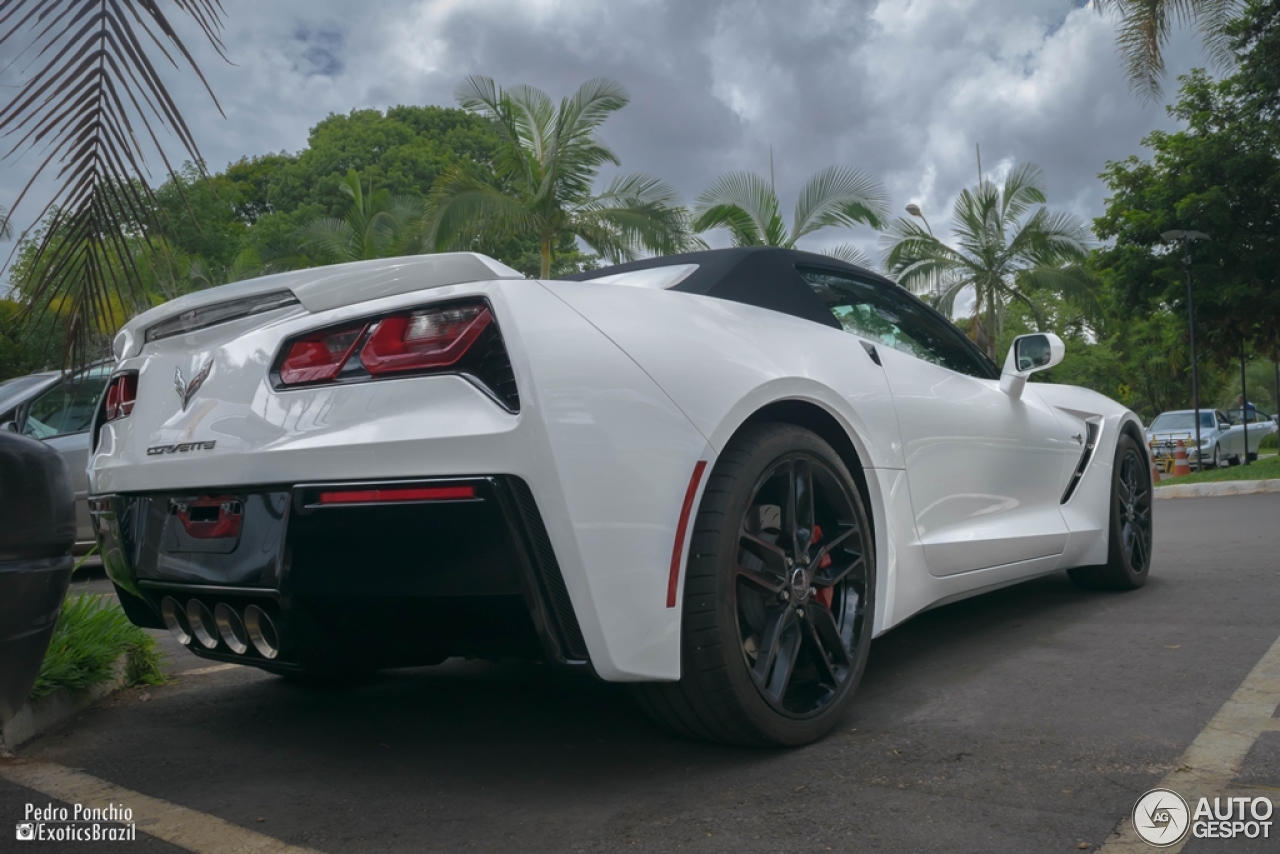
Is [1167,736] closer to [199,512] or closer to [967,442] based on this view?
[967,442]

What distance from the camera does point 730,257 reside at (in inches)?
124

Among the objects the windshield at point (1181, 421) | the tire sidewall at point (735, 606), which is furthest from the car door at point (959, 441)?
the windshield at point (1181, 421)

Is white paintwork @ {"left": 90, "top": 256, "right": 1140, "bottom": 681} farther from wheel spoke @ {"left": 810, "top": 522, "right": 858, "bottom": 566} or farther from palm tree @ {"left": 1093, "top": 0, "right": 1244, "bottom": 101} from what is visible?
palm tree @ {"left": 1093, "top": 0, "right": 1244, "bottom": 101}

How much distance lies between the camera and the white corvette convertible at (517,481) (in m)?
2.21

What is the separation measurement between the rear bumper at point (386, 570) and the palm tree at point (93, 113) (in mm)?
864

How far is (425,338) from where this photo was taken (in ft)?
7.55

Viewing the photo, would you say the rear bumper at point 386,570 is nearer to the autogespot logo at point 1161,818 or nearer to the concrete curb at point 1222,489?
the autogespot logo at point 1161,818

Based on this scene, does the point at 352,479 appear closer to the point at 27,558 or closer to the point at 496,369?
the point at 496,369

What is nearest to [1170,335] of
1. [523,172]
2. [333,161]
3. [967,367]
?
[523,172]

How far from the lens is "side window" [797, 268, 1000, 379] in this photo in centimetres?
343

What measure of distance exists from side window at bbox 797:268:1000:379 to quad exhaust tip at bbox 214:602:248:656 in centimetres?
192

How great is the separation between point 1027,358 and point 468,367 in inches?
115

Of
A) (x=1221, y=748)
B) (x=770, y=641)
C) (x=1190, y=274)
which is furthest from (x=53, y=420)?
(x=1190, y=274)

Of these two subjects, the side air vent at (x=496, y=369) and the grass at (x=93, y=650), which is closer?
the side air vent at (x=496, y=369)
